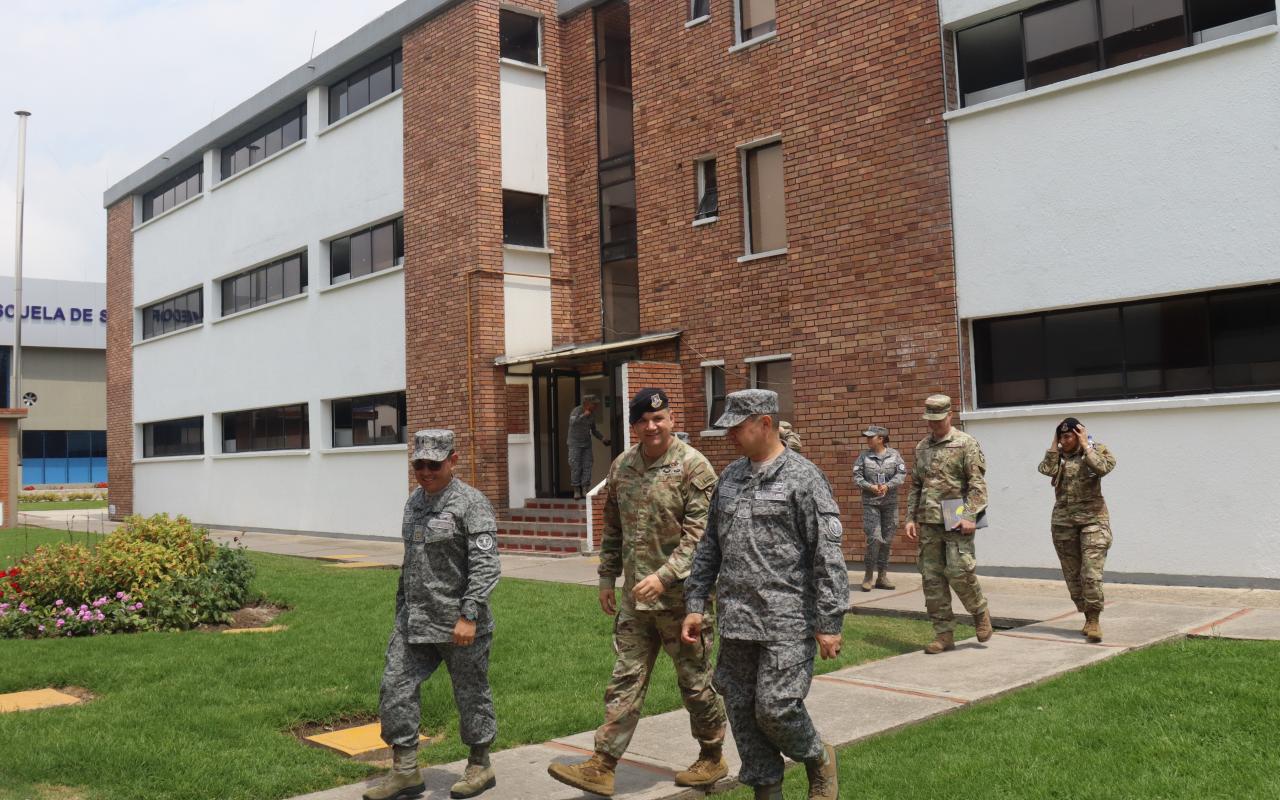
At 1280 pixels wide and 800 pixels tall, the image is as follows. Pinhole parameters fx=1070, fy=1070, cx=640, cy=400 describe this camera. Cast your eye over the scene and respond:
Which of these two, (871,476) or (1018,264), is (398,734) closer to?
(871,476)

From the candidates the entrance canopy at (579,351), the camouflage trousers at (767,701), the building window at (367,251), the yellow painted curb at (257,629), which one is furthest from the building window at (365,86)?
the camouflage trousers at (767,701)

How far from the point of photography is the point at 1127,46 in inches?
468

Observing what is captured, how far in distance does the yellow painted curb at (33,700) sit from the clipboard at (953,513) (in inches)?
255

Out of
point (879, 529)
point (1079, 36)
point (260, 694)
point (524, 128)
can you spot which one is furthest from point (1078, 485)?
point (524, 128)

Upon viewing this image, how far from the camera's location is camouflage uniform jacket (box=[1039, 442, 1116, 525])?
28.4 ft

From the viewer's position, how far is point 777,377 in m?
15.4

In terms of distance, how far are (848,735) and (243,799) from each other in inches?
128

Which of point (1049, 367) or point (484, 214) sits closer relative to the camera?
point (1049, 367)

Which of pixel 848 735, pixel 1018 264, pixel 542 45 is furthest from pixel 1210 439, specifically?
pixel 542 45

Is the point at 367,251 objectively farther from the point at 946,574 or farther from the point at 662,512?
the point at 662,512

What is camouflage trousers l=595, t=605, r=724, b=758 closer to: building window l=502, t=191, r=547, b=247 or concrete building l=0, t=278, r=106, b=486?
building window l=502, t=191, r=547, b=247

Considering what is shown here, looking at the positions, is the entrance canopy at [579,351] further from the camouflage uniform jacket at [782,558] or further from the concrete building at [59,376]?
the concrete building at [59,376]

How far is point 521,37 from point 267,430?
11.2 meters

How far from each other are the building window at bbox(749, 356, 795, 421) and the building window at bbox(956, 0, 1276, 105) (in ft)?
14.1
